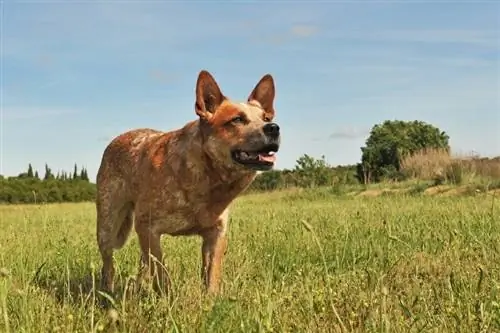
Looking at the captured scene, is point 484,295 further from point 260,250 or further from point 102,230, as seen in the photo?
point 102,230

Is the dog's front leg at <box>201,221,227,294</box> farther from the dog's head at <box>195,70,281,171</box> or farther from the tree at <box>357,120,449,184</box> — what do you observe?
the tree at <box>357,120,449,184</box>

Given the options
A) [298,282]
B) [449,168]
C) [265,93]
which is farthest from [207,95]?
[449,168]

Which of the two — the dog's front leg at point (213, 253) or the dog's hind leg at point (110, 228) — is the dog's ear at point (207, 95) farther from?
the dog's hind leg at point (110, 228)

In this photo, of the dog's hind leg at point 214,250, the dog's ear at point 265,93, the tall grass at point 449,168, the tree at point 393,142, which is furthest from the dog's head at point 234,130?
the tree at point 393,142

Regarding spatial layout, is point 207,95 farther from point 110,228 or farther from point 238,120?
point 110,228

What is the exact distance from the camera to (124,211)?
662 centimetres

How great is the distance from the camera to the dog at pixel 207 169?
5.16 m

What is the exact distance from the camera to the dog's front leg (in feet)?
18.0

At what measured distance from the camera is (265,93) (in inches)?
228

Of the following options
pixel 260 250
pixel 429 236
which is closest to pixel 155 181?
pixel 260 250

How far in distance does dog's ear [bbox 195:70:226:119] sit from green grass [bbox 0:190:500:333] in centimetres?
139

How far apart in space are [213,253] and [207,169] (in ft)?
2.54

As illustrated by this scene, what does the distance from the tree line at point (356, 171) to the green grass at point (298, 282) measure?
21.8 meters

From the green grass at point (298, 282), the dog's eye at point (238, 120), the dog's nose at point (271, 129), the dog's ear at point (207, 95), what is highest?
the dog's ear at point (207, 95)
